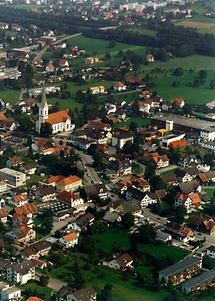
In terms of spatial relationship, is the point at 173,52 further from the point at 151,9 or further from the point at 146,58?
the point at 151,9

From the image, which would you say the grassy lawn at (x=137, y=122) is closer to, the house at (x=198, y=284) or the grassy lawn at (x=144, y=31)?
the house at (x=198, y=284)

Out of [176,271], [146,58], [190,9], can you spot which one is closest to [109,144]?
[176,271]

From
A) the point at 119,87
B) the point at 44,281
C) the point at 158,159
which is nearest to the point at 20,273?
the point at 44,281

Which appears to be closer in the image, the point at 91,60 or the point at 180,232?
the point at 180,232

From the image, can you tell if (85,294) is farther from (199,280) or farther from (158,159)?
(158,159)

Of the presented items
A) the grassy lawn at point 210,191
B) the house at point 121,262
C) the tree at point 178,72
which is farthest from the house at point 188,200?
the tree at point 178,72

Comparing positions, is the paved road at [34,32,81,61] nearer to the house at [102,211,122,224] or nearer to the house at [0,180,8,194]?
the house at [0,180,8,194]
